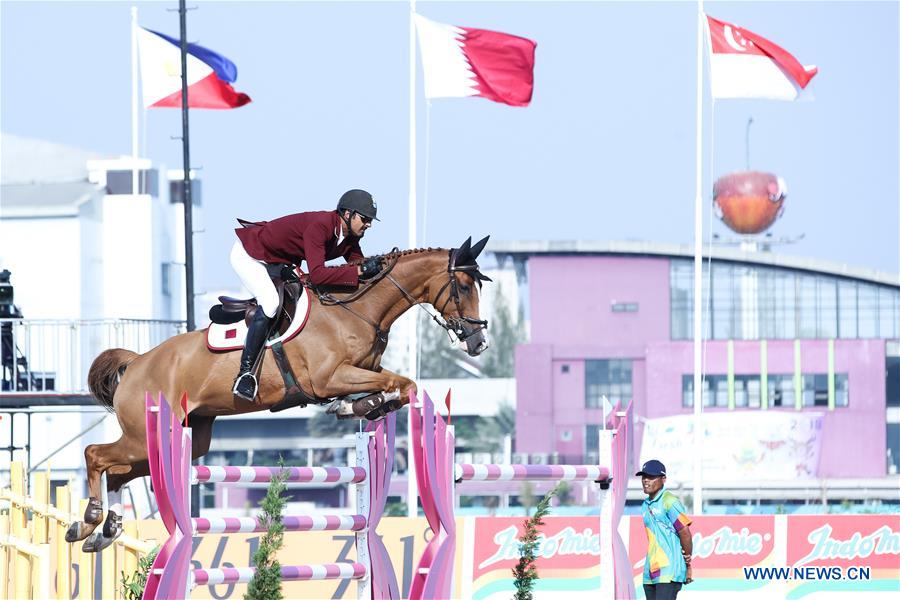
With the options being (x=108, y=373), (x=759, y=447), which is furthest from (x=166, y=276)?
(x=108, y=373)

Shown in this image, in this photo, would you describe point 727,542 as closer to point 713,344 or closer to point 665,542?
point 665,542

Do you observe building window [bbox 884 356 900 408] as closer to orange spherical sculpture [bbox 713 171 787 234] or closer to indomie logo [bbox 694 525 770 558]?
orange spherical sculpture [bbox 713 171 787 234]

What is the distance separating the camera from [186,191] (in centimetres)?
2138

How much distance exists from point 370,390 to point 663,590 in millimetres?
2261

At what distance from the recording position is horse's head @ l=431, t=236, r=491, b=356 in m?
9.48

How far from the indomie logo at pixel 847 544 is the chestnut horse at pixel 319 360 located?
806cm

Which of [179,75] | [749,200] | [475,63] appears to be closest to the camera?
[475,63]

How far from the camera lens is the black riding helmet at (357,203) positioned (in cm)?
951

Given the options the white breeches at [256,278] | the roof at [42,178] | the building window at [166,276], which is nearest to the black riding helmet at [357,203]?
the white breeches at [256,278]

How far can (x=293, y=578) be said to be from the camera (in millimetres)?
9023

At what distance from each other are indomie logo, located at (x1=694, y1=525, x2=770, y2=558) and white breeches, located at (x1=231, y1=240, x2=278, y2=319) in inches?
319

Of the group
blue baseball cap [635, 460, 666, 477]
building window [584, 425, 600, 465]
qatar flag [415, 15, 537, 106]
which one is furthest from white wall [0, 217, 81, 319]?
building window [584, 425, 600, 465]

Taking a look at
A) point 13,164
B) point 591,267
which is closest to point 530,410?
point 591,267

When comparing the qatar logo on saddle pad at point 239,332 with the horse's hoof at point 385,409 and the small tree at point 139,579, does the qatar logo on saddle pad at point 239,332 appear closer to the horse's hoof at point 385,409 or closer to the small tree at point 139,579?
the horse's hoof at point 385,409
